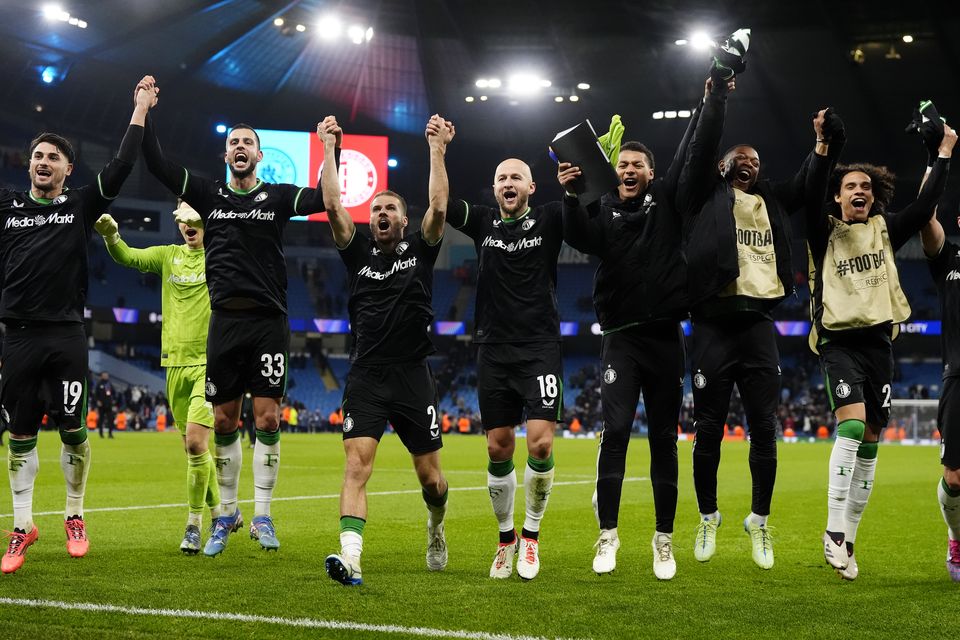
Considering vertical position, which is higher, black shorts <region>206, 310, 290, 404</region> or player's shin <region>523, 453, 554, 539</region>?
black shorts <region>206, 310, 290, 404</region>

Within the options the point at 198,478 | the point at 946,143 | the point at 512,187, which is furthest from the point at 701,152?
the point at 198,478

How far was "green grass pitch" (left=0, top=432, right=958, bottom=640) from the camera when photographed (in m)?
4.86

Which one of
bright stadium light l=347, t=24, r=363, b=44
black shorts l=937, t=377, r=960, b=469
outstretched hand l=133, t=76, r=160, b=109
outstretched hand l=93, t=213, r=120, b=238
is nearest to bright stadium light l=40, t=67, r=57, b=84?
bright stadium light l=347, t=24, r=363, b=44

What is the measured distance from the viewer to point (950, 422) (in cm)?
660

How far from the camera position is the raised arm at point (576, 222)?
6.30 m

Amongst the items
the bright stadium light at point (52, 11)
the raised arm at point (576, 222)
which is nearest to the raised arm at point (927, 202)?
the raised arm at point (576, 222)

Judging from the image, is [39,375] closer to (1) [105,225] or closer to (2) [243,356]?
(2) [243,356]

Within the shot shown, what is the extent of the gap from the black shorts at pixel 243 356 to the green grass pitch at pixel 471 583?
1.16 metres

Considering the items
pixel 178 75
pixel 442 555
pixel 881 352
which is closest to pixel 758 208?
pixel 881 352

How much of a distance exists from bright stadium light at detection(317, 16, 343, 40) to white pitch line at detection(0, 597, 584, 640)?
35401 millimetres

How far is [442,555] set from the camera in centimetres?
677

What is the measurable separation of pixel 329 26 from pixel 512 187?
3374 cm

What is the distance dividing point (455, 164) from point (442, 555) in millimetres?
46150

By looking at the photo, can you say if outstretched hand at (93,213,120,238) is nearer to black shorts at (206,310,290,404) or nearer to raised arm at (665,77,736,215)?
black shorts at (206,310,290,404)
